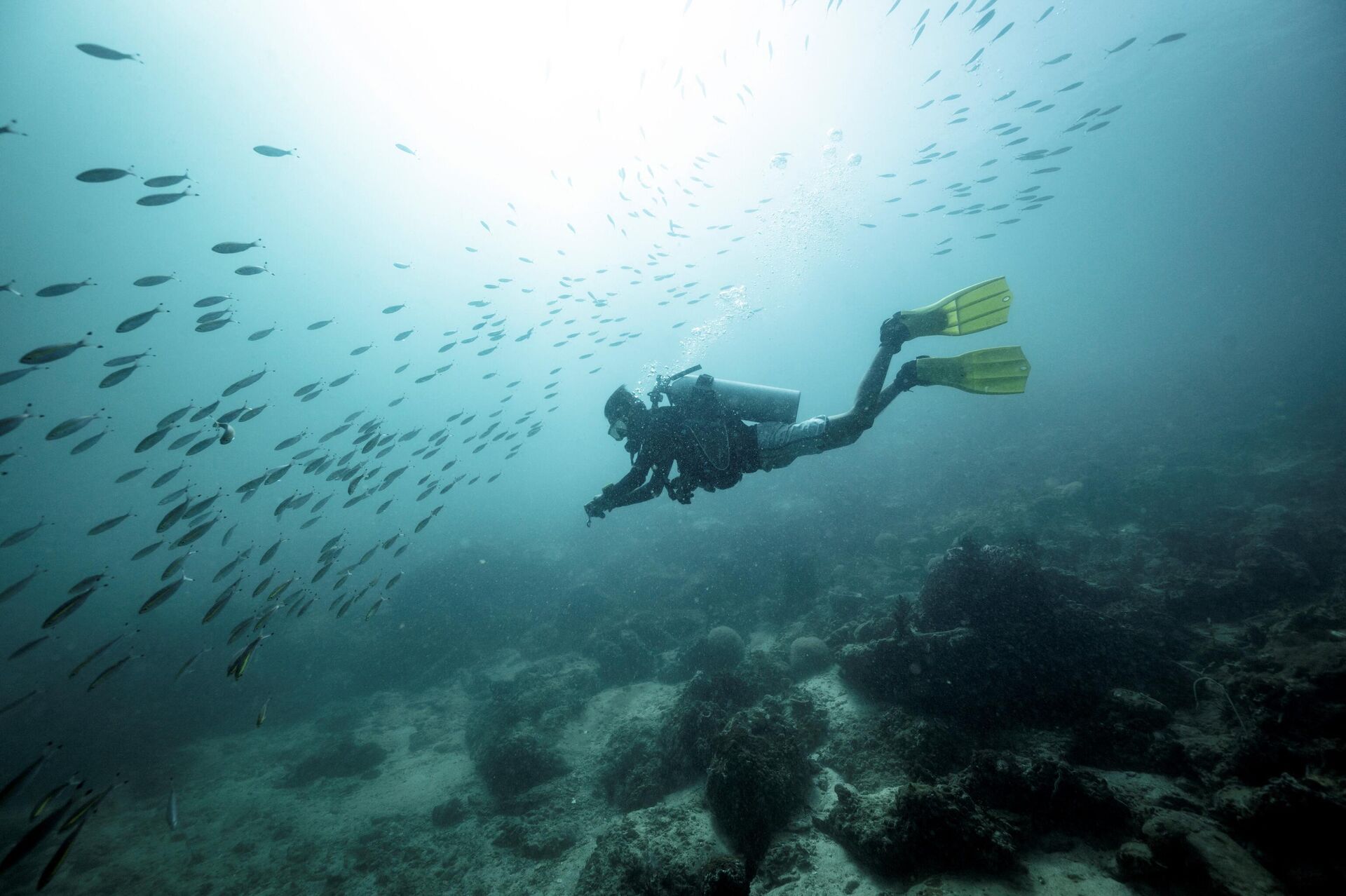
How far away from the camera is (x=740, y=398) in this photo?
5809mm

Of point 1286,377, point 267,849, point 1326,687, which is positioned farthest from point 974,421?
point 267,849

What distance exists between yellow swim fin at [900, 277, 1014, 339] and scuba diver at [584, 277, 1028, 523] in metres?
0.01

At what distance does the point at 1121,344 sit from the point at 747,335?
104m

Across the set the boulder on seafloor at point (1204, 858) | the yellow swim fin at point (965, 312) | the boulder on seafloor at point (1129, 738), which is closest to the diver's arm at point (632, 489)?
the yellow swim fin at point (965, 312)

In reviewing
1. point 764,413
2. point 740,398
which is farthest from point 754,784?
point 740,398

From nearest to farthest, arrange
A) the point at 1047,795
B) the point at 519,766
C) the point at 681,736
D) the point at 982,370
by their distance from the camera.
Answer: the point at 1047,795, the point at 982,370, the point at 681,736, the point at 519,766

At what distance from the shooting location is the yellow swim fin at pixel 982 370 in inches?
211

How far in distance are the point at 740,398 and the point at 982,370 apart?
291 cm

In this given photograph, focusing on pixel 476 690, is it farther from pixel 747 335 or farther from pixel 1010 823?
pixel 747 335

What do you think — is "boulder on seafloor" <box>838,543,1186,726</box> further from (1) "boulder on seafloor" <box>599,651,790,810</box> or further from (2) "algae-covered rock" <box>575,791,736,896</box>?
(2) "algae-covered rock" <box>575,791,736,896</box>

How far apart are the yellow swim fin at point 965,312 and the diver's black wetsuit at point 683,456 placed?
2.56 metres

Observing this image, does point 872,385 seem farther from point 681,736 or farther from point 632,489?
point 681,736

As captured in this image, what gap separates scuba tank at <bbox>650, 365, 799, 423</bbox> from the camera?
18.5 feet

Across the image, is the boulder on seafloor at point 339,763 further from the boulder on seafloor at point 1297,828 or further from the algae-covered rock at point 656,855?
the boulder on seafloor at point 1297,828
